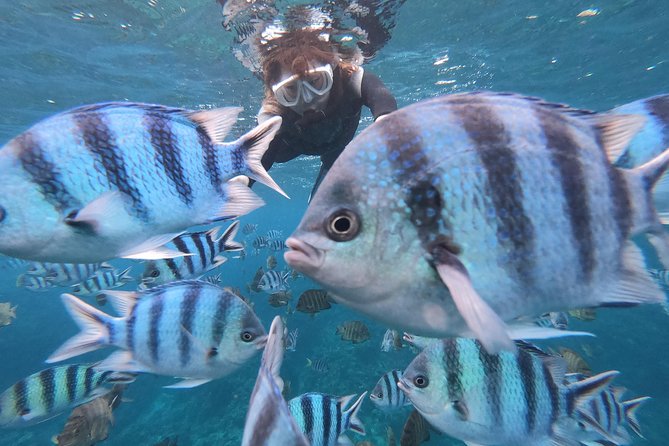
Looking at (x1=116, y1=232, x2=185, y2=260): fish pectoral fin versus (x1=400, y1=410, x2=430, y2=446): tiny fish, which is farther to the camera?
(x1=400, y1=410, x2=430, y2=446): tiny fish

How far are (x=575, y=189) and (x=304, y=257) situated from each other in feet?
3.68

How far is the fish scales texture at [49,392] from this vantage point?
4016mm

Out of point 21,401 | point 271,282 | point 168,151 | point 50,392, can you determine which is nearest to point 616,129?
point 168,151

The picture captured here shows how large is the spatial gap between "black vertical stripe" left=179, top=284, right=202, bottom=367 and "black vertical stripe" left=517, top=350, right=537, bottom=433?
2577 millimetres

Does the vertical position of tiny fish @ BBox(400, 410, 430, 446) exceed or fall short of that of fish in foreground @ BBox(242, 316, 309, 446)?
it falls short

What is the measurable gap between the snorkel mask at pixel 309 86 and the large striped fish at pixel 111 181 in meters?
3.26

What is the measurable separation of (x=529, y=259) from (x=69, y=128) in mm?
2229

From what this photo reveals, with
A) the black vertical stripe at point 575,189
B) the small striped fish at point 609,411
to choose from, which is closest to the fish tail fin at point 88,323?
the black vertical stripe at point 575,189

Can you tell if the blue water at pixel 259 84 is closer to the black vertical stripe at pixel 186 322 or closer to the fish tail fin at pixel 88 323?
the black vertical stripe at pixel 186 322

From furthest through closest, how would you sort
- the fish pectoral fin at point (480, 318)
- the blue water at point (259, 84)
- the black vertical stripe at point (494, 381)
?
the blue water at point (259, 84)
the black vertical stripe at point (494, 381)
the fish pectoral fin at point (480, 318)

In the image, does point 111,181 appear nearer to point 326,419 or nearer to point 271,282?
point 326,419

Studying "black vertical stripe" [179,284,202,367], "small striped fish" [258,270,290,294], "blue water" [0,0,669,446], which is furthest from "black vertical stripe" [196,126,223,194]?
"blue water" [0,0,669,446]

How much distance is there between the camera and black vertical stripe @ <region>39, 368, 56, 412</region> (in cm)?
405

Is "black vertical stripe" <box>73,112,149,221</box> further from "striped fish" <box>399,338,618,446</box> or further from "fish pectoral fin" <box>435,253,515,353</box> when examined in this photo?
"striped fish" <box>399,338,618,446</box>
